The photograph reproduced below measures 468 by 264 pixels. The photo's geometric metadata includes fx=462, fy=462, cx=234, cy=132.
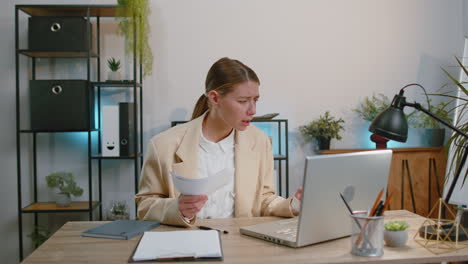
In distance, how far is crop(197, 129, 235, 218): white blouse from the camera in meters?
2.06

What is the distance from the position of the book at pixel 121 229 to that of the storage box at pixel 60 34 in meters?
1.90

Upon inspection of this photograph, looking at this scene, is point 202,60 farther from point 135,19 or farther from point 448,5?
point 448,5

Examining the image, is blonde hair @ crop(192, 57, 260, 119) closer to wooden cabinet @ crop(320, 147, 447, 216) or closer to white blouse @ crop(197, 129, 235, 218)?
white blouse @ crop(197, 129, 235, 218)

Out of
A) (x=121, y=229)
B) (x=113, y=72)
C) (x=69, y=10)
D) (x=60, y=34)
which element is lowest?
(x=121, y=229)

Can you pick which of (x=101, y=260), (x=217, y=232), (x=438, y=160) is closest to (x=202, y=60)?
(x=438, y=160)

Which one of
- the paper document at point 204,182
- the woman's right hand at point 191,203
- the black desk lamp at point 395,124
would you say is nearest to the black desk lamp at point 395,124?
the black desk lamp at point 395,124

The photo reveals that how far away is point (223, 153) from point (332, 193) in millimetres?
860

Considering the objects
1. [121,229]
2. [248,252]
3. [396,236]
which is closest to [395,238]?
[396,236]

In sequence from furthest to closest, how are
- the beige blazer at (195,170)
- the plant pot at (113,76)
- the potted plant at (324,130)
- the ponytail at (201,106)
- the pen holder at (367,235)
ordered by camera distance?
the potted plant at (324,130) → the plant pot at (113,76) → the ponytail at (201,106) → the beige blazer at (195,170) → the pen holder at (367,235)

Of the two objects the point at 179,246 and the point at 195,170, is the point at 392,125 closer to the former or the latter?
the point at 179,246

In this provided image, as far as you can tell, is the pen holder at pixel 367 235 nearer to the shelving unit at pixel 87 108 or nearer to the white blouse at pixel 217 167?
the white blouse at pixel 217 167

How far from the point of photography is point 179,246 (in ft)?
4.42

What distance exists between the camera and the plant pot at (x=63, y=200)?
10.8ft

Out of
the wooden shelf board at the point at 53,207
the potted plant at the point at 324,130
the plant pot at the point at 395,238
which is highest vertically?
the potted plant at the point at 324,130
